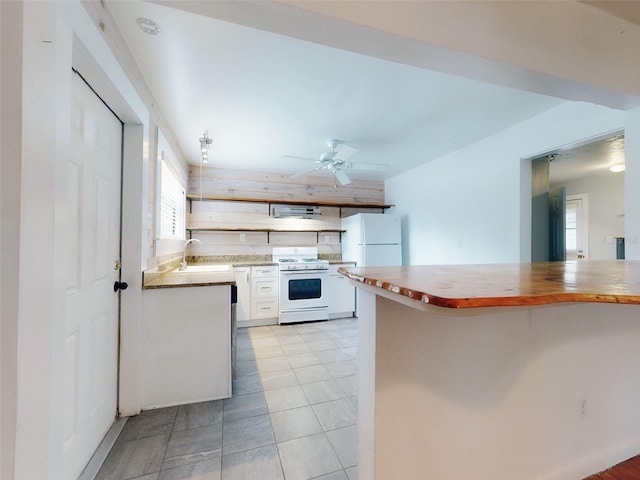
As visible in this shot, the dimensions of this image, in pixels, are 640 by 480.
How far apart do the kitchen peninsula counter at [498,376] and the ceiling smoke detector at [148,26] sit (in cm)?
164

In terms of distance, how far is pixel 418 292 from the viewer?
67 cm

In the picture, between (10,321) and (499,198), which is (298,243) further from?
(10,321)

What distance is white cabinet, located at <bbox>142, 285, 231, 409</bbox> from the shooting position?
1.91 m

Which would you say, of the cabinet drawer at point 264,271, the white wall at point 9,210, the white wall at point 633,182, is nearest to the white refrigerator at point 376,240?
the cabinet drawer at point 264,271

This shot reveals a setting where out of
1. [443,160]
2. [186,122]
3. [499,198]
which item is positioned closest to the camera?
[186,122]

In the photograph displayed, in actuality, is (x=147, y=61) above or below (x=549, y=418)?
above

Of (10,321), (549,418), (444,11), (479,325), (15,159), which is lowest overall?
(549,418)

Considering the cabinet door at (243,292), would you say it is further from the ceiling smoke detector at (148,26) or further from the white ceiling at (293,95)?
the ceiling smoke detector at (148,26)

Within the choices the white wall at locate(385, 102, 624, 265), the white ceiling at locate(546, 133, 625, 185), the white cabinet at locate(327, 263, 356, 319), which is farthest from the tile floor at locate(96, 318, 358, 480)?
the white ceiling at locate(546, 133, 625, 185)

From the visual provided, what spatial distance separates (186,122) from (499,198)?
329cm

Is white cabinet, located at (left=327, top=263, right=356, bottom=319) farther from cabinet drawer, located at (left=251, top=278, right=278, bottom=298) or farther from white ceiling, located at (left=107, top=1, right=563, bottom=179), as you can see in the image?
white ceiling, located at (left=107, top=1, right=563, bottom=179)

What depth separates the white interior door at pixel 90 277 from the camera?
1.25 metres

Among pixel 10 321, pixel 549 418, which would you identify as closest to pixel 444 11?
pixel 10 321

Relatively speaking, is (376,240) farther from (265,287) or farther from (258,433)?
(258,433)
